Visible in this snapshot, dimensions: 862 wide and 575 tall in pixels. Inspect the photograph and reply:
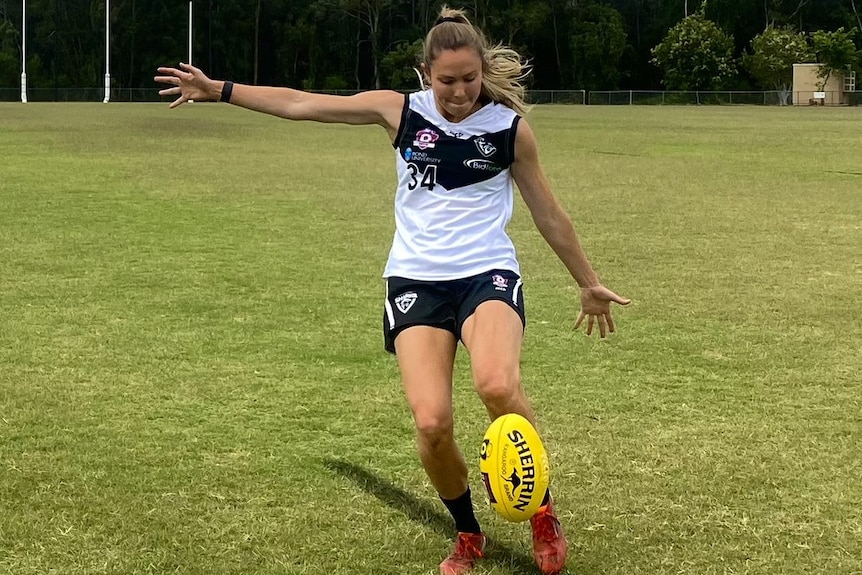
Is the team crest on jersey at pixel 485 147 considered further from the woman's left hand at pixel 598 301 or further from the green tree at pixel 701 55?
the green tree at pixel 701 55

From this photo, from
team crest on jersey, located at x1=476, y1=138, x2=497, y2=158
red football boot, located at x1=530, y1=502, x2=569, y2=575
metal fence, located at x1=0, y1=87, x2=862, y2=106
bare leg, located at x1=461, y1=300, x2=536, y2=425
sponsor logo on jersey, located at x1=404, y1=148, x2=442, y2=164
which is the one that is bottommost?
red football boot, located at x1=530, y1=502, x2=569, y2=575

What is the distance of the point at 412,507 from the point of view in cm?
518

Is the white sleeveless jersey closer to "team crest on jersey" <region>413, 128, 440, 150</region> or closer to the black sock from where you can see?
"team crest on jersey" <region>413, 128, 440, 150</region>

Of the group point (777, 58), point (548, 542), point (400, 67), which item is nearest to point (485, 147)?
point (548, 542)

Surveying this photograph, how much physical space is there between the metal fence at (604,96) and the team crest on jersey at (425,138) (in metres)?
76.9

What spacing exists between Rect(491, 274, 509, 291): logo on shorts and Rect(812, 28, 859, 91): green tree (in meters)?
76.8

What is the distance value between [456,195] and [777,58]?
267ft

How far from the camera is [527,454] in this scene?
4.16 metres

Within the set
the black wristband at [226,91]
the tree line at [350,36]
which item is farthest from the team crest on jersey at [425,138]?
the tree line at [350,36]

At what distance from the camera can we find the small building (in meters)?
77.2

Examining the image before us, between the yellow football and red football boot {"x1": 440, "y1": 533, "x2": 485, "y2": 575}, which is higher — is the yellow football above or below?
above

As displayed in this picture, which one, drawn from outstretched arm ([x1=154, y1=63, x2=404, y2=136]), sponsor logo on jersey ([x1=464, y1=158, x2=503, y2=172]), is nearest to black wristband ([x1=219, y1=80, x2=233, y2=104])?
outstretched arm ([x1=154, y1=63, x2=404, y2=136])

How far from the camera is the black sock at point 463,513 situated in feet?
15.1

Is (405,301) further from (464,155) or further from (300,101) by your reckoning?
(300,101)
